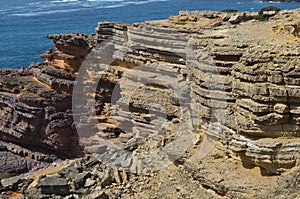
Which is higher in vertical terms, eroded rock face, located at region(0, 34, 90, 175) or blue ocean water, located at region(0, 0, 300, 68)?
eroded rock face, located at region(0, 34, 90, 175)

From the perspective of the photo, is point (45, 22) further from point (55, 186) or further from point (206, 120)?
point (206, 120)

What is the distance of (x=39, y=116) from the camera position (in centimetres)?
3806

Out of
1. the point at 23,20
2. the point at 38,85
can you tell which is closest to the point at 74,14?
the point at 23,20

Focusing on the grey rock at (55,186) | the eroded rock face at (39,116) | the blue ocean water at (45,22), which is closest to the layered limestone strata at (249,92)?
the grey rock at (55,186)

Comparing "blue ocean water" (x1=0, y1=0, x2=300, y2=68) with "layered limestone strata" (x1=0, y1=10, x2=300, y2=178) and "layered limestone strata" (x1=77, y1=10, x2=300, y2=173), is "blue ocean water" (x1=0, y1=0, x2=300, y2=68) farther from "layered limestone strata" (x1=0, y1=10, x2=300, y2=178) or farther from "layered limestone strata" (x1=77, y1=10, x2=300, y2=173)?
"layered limestone strata" (x1=77, y1=10, x2=300, y2=173)

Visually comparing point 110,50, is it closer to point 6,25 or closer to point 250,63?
point 250,63

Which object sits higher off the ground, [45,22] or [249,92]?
[249,92]

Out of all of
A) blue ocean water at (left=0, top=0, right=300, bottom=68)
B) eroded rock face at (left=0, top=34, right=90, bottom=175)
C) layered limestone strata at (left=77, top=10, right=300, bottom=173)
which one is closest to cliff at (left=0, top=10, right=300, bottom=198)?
layered limestone strata at (left=77, top=10, right=300, bottom=173)

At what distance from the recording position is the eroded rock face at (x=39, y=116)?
3750 cm

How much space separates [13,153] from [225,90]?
1022 inches

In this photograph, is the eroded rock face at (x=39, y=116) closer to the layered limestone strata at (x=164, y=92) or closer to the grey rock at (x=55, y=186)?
the layered limestone strata at (x=164, y=92)

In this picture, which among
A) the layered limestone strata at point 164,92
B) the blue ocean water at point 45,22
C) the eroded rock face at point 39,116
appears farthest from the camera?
the blue ocean water at point 45,22

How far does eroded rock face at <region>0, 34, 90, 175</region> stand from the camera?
37500 millimetres

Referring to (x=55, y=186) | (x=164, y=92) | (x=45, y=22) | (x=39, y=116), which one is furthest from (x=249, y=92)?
(x=45, y=22)
